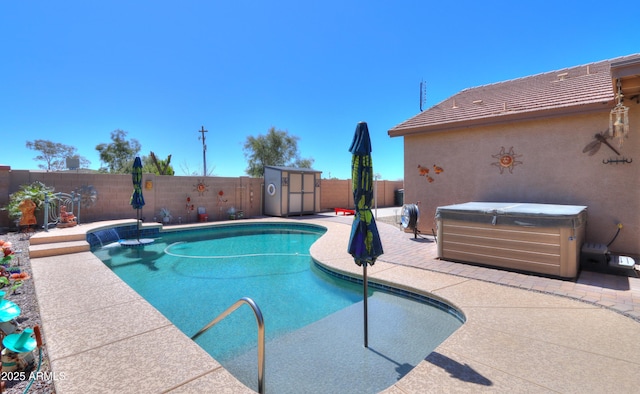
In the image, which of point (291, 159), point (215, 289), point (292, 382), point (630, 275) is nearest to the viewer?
point (292, 382)

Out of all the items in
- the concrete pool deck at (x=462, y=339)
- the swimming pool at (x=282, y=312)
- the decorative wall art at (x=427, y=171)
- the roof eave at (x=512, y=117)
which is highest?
the roof eave at (x=512, y=117)

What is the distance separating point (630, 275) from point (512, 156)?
343 cm

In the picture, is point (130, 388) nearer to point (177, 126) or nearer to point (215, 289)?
point (215, 289)

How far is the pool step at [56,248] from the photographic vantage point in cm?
622

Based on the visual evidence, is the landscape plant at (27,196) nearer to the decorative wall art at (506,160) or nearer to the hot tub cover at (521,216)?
the hot tub cover at (521,216)

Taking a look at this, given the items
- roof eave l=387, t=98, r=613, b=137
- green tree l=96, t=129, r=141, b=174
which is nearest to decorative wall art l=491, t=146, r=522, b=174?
roof eave l=387, t=98, r=613, b=137

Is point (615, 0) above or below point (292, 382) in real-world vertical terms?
above

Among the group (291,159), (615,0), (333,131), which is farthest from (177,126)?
(615,0)

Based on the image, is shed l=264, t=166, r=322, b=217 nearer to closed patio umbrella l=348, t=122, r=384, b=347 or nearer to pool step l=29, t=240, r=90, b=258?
pool step l=29, t=240, r=90, b=258

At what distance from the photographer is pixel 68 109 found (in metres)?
22.9

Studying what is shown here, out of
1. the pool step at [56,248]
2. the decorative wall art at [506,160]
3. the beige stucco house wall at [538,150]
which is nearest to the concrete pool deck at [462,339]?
the pool step at [56,248]

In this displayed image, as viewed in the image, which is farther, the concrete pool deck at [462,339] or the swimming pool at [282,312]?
the swimming pool at [282,312]

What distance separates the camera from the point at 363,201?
3.24 meters

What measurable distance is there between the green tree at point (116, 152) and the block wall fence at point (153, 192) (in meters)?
21.9
